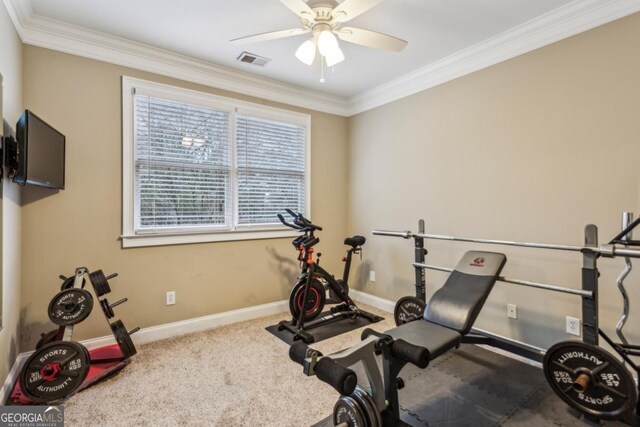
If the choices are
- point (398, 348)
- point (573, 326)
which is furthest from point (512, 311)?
point (398, 348)

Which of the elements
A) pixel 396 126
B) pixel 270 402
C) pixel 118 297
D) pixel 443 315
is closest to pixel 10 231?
pixel 118 297

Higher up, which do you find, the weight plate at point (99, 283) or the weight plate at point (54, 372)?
the weight plate at point (99, 283)

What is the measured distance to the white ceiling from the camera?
2.33 meters

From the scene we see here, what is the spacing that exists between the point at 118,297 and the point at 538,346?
12.0 feet

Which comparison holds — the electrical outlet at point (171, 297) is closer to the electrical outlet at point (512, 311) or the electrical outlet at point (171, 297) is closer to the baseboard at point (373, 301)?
the baseboard at point (373, 301)

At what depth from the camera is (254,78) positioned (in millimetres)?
3586

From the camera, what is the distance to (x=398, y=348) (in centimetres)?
169

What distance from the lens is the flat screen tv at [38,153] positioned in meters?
1.96

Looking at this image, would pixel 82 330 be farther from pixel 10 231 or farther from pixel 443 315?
pixel 443 315

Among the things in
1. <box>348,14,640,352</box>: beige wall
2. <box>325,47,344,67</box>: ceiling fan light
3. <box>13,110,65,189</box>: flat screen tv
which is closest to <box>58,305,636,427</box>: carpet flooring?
<box>348,14,640,352</box>: beige wall

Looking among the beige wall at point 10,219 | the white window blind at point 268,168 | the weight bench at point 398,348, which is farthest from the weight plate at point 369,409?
the white window blind at point 268,168

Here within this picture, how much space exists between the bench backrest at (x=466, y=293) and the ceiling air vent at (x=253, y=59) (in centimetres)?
266

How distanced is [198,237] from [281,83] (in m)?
2.01

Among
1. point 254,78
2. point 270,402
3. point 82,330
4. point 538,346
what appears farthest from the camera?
point 254,78
